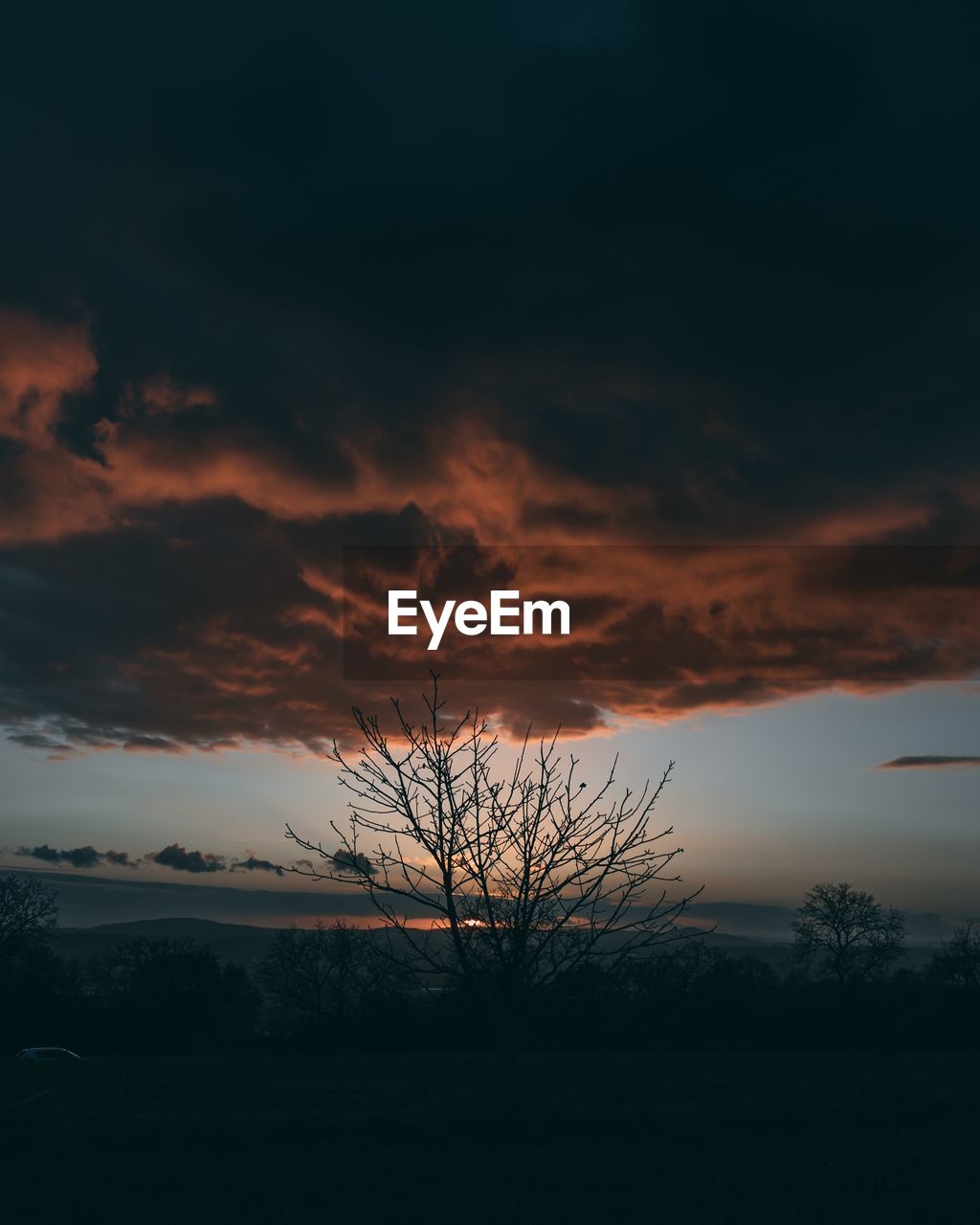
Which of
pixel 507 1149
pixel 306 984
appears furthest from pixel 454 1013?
pixel 306 984

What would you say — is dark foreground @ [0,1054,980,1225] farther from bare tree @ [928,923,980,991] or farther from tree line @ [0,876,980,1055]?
bare tree @ [928,923,980,991]

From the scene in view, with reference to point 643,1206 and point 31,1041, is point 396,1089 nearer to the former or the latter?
point 643,1206

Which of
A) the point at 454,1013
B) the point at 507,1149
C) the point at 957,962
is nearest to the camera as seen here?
the point at 507,1149

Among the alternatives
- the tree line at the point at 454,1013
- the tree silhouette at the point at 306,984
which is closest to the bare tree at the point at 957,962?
the tree line at the point at 454,1013

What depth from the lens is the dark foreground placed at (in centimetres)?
1142

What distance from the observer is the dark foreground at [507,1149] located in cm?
1142

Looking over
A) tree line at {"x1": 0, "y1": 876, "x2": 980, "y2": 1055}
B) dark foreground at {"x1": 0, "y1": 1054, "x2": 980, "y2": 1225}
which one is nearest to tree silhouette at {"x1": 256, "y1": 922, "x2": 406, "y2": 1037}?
tree line at {"x1": 0, "y1": 876, "x2": 980, "y2": 1055}

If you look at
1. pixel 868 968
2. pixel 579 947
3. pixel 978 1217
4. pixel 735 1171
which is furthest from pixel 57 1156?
pixel 868 968

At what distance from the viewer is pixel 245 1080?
28031mm

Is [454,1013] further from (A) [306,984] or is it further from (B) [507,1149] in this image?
(A) [306,984]

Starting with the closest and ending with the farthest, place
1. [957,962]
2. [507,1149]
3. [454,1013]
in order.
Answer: [507,1149] < [454,1013] < [957,962]

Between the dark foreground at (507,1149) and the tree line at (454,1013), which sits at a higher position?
the dark foreground at (507,1149)

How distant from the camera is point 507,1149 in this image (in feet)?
47.3

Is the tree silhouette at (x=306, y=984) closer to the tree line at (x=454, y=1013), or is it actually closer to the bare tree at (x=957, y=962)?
the tree line at (x=454, y=1013)
